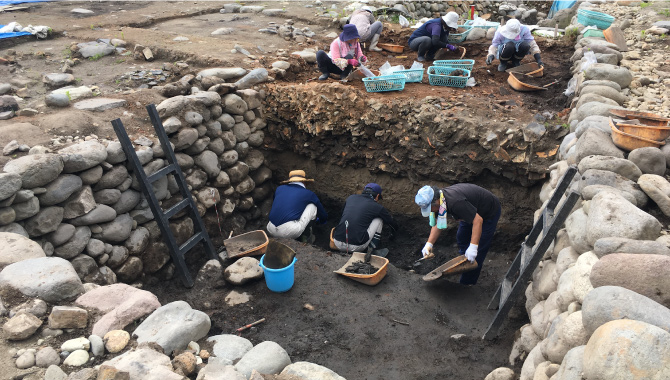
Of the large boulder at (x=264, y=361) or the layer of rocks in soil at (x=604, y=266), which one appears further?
the large boulder at (x=264, y=361)

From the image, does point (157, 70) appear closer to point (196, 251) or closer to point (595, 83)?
point (196, 251)

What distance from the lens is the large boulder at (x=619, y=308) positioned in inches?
95.7

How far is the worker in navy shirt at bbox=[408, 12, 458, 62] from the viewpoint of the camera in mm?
8422

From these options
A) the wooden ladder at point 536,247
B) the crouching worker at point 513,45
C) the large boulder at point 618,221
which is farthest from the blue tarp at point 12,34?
the large boulder at point 618,221

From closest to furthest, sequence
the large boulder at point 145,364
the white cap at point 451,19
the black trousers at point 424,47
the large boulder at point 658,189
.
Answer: the large boulder at point 145,364 → the large boulder at point 658,189 → the white cap at point 451,19 → the black trousers at point 424,47

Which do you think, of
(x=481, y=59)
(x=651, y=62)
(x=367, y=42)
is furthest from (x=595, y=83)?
(x=367, y=42)

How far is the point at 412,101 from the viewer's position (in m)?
6.92

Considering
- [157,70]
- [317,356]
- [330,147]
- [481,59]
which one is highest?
[157,70]

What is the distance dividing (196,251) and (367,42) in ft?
17.9

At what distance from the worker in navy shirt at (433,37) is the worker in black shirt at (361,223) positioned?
11.0 feet

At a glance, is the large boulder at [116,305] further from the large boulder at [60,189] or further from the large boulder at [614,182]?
the large boulder at [614,182]

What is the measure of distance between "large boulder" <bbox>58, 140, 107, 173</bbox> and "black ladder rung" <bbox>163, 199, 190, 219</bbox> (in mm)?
970

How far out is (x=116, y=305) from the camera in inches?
142

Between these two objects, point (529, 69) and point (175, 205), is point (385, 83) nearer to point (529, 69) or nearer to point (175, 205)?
point (529, 69)
